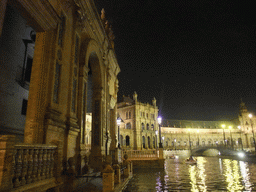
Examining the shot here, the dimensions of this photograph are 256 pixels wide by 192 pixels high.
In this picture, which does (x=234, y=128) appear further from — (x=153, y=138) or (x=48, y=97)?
(x=48, y=97)

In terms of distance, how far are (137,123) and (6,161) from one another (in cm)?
5766

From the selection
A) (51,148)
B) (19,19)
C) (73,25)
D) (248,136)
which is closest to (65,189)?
(51,148)

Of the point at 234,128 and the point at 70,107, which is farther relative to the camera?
the point at 234,128

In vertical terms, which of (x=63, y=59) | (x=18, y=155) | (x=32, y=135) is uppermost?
(x=63, y=59)

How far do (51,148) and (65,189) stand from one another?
6.65 feet

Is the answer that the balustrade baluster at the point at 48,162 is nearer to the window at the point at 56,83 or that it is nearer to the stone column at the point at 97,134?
the window at the point at 56,83

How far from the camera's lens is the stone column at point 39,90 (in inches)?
223

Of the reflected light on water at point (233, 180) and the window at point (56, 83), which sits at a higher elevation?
the window at point (56, 83)

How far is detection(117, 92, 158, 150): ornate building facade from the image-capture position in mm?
57922

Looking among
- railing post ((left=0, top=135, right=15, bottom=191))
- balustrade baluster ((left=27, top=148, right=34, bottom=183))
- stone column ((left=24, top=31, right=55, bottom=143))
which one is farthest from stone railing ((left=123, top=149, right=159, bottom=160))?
railing post ((left=0, top=135, right=15, bottom=191))

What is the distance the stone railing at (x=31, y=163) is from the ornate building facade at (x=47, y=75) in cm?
6

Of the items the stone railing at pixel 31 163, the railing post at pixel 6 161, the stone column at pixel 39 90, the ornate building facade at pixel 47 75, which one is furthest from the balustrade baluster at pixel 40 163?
the stone column at pixel 39 90

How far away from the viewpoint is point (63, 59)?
7691 millimetres

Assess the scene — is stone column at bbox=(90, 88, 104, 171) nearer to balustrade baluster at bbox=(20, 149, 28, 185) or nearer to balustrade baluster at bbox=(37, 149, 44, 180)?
balustrade baluster at bbox=(37, 149, 44, 180)
